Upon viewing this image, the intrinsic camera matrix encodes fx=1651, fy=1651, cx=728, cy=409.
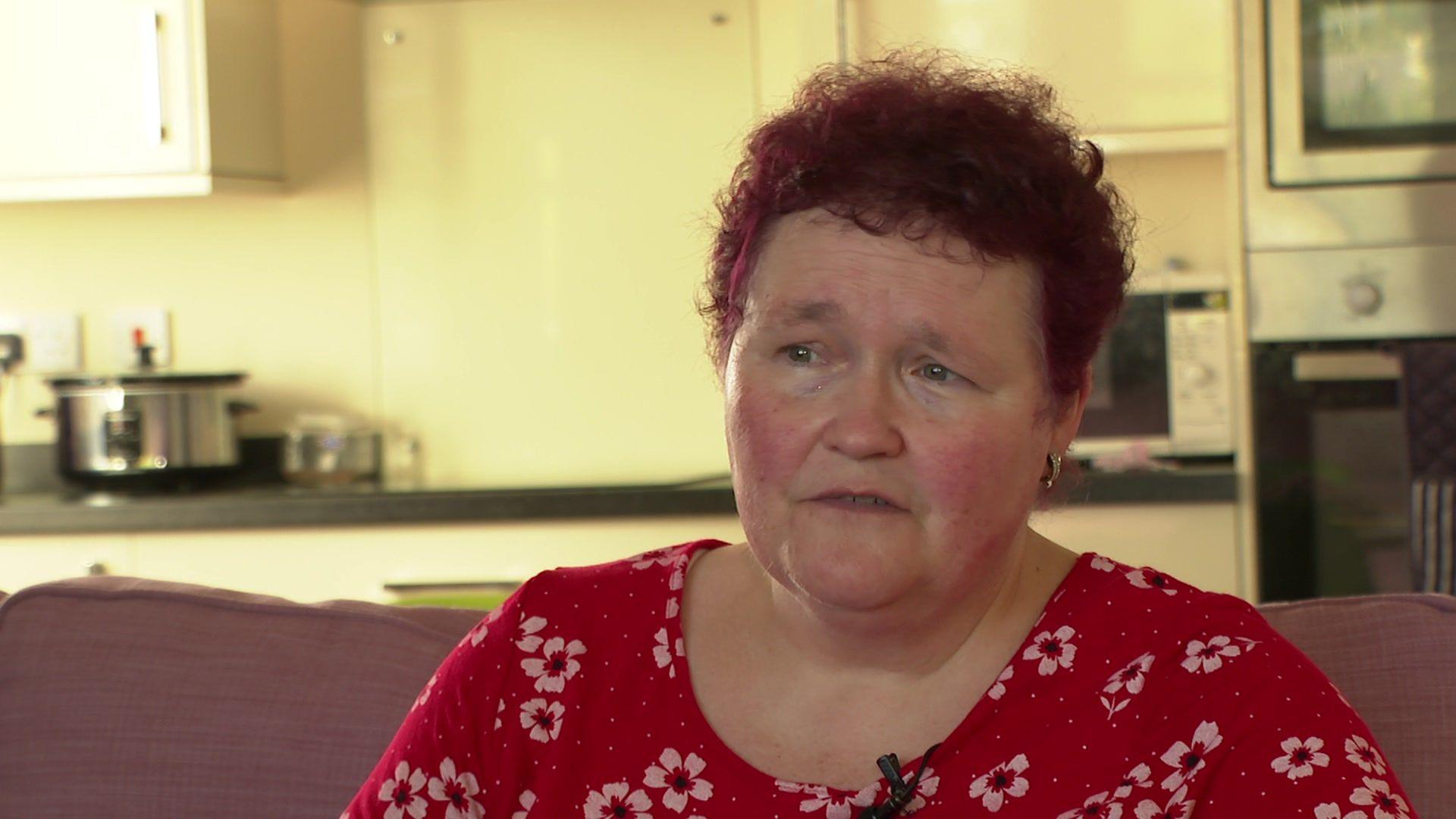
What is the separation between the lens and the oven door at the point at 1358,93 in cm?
270

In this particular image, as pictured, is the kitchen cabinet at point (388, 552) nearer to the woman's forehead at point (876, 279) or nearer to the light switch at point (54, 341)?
the light switch at point (54, 341)

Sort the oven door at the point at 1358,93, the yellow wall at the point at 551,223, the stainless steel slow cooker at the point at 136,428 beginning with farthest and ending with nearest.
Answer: the yellow wall at the point at 551,223 < the stainless steel slow cooker at the point at 136,428 < the oven door at the point at 1358,93

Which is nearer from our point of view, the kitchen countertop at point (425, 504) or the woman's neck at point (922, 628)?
the woman's neck at point (922, 628)

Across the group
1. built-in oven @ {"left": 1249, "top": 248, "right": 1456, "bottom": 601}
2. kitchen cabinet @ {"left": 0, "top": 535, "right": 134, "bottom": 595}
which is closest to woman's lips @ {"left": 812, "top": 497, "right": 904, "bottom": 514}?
built-in oven @ {"left": 1249, "top": 248, "right": 1456, "bottom": 601}

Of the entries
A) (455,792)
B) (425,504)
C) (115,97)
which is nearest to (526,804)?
(455,792)

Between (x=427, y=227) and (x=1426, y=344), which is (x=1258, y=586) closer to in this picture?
(x=1426, y=344)

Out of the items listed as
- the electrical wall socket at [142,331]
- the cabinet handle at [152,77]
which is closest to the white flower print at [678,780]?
the cabinet handle at [152,77]

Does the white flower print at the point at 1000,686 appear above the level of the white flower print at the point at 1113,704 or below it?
above

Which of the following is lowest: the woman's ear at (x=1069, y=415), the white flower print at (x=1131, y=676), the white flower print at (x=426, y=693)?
the white flower print at (x=426, y=693)

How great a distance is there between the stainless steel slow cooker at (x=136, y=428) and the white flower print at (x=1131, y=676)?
2475 millimetres

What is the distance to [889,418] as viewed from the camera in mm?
1123

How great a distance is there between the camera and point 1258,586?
2777 millimetres

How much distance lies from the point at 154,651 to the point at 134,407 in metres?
1.91

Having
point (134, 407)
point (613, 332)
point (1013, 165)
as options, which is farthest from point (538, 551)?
point (1013, 165)
